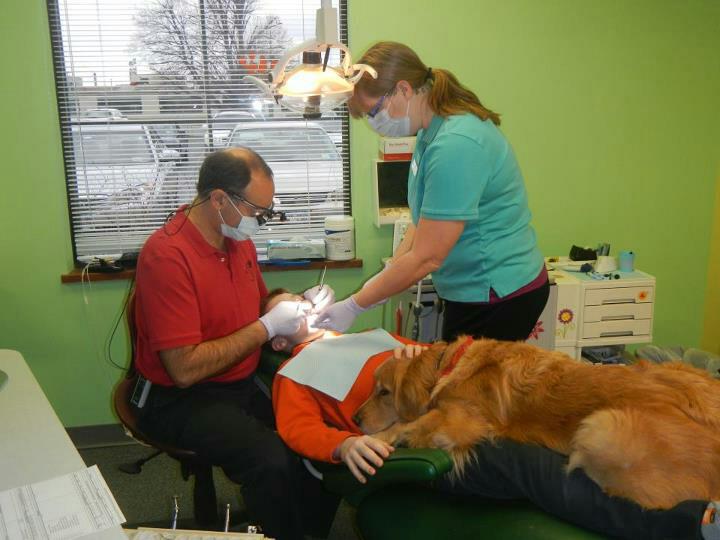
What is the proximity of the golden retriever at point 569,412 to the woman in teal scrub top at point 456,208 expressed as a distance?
27 cm

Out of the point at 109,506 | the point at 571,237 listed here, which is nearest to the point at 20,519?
the point at 109,506

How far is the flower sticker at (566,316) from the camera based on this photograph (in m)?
2.78

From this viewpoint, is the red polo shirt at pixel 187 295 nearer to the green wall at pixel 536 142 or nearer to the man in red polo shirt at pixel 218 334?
the man in red polo shirt at pixel 218 334

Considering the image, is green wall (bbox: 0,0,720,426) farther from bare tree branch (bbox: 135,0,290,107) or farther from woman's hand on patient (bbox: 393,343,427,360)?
woman's hand on patient (bbox: 393,343,427,360)

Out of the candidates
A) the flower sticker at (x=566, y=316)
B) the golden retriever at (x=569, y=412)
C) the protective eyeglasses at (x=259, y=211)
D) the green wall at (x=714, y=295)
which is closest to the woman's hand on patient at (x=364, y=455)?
the golden retriever at (x=569, y=412)

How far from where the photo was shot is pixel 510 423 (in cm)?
146

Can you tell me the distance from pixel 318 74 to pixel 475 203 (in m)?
0.53

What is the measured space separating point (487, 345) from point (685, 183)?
2157mm

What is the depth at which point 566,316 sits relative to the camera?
2.79m

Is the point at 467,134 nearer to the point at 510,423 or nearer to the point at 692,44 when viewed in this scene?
the point at 510,423

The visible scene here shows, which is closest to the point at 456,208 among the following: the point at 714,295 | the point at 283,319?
the point at 283,319

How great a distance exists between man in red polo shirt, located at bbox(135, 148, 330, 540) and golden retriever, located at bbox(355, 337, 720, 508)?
0.99ft

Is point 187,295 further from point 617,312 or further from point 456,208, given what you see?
point 617,312

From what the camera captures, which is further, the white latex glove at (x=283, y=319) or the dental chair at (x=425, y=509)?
the white latex glove at (x=283, y=319)
